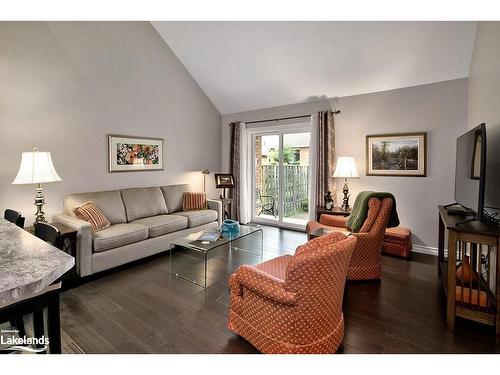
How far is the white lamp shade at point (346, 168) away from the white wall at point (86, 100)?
9.34 feet

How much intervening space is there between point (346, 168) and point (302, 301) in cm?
295

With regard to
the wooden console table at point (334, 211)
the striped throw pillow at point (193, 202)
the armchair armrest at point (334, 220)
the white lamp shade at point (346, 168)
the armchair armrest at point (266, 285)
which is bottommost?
the armchair armrest at point (266, 285)

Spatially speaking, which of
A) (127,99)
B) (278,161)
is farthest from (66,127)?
(278,161)

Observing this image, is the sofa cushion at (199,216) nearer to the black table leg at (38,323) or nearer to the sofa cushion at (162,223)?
the sofa cushion at (162,223)

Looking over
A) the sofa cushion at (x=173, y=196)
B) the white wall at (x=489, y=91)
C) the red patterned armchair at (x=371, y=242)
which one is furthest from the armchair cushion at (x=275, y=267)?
the sofa cushion at (x=173, y=196)

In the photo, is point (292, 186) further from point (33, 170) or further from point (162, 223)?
point (33, 170)

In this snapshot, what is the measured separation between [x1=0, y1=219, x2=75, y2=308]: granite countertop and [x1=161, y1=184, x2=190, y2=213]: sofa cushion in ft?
9.94

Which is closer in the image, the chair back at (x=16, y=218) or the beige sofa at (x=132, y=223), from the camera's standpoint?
the chair back at (x=16, y=218)

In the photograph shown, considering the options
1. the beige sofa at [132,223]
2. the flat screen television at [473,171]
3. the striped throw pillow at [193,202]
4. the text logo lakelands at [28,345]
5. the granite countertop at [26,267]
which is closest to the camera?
the granite countertop at [26,267]

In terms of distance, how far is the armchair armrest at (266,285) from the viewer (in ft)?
5.18

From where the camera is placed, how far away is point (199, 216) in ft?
14.0

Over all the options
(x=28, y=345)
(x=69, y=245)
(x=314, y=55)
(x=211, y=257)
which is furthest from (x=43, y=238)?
(x=314, y=55)

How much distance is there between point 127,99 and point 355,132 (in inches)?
145
